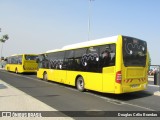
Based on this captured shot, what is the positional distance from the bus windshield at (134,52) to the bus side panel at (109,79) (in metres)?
0.80

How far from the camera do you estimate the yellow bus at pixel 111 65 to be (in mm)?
11227

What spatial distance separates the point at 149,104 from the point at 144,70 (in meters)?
2.70

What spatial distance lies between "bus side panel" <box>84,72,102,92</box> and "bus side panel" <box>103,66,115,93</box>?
44cm

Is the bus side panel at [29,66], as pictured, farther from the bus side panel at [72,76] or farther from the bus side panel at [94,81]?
the bus side panel at [94,81]

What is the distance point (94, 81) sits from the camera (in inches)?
500

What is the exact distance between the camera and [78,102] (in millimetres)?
10430

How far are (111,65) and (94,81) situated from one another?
5.61ft

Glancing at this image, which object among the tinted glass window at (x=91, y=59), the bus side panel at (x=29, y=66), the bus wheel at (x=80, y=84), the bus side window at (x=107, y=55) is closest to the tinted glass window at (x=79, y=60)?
the tinted glass window at (x=91, y=59)

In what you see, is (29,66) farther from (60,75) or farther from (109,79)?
(109,79)

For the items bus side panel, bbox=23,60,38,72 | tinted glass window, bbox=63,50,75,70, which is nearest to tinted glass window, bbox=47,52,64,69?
tinted glass window, bbox=63,50,75,70

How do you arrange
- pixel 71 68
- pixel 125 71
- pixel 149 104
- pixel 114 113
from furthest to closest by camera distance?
pixel 71 68 → pixel 125 71 → pixel 149 104 → pixel 114 113

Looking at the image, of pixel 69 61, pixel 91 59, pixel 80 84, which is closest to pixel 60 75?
pixel 69 61

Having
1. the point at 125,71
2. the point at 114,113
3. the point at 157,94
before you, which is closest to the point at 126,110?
the point at 114,113

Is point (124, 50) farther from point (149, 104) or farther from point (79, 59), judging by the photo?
point (79, 59)
